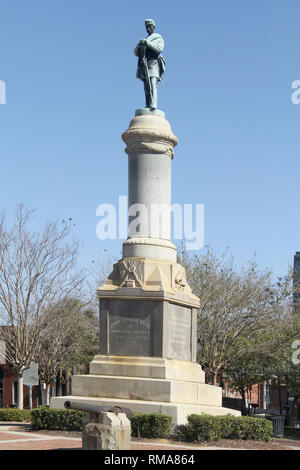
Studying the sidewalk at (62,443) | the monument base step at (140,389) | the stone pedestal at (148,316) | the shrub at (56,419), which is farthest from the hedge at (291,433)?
the shrub at (56,419)

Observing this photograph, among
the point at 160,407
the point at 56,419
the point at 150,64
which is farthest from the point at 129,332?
the point at 150,64

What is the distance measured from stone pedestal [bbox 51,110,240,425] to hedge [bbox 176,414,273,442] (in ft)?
1.77

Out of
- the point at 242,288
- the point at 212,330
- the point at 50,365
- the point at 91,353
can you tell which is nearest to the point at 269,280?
the point at 242,288

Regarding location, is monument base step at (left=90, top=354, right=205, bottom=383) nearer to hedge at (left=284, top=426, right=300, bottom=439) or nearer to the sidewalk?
the sidewalk

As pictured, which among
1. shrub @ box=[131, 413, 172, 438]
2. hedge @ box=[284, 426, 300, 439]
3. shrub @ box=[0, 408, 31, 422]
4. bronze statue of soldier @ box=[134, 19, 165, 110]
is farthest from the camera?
hedge @ box=[284, 426, 300, 439]

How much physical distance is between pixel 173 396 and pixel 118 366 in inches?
75.1

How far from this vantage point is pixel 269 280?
36.1 meters

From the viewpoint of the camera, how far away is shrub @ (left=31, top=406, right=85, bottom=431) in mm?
18875

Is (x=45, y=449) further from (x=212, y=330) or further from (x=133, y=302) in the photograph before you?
(x=212, y=330)

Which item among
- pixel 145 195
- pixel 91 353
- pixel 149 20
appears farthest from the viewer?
pixel 91 353

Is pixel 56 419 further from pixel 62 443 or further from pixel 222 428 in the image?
pixel 222 428

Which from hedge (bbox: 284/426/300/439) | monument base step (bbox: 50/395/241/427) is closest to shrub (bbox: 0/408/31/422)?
monument base step (bbox: 50/395/241/427)

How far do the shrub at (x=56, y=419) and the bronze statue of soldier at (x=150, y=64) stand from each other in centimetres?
963

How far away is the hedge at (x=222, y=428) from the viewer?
17.7 metres
